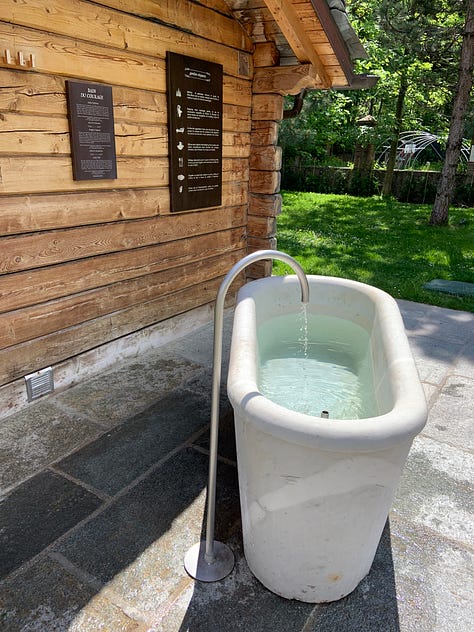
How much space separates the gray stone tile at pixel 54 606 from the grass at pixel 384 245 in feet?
14.6

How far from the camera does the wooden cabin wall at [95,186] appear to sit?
2.54 meters

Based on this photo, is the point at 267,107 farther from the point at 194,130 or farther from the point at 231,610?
the point at 231,610

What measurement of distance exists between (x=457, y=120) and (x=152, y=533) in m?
8.59

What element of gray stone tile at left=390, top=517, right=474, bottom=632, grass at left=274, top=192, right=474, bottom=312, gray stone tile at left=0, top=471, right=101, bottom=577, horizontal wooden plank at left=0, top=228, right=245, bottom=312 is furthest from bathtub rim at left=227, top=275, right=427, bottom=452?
grass at left=274, top=192, right=474, bottom=312

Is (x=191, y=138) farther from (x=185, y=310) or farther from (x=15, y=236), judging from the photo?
(x=15, y=236)

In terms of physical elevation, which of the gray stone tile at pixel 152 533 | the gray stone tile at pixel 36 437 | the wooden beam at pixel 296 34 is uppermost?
the wooden beam at pixel 296 34

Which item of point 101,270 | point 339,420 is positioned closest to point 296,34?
point 101,270

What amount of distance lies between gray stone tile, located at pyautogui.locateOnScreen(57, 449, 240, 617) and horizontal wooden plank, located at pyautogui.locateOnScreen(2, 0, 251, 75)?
238cm

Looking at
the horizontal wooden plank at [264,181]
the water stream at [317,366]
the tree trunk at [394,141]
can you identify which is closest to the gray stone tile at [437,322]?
the water stream at [317,366]

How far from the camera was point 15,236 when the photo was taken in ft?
8.56

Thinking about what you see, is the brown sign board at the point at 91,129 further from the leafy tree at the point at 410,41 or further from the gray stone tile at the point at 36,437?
the leafy tree at the point at 410,41

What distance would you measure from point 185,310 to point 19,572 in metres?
2.54

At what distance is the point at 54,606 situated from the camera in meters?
1.68

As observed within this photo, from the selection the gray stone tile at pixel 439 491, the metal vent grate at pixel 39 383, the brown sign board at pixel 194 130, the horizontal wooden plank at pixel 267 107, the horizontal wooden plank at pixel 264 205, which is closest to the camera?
the gray stone tile at pixel 439 491
